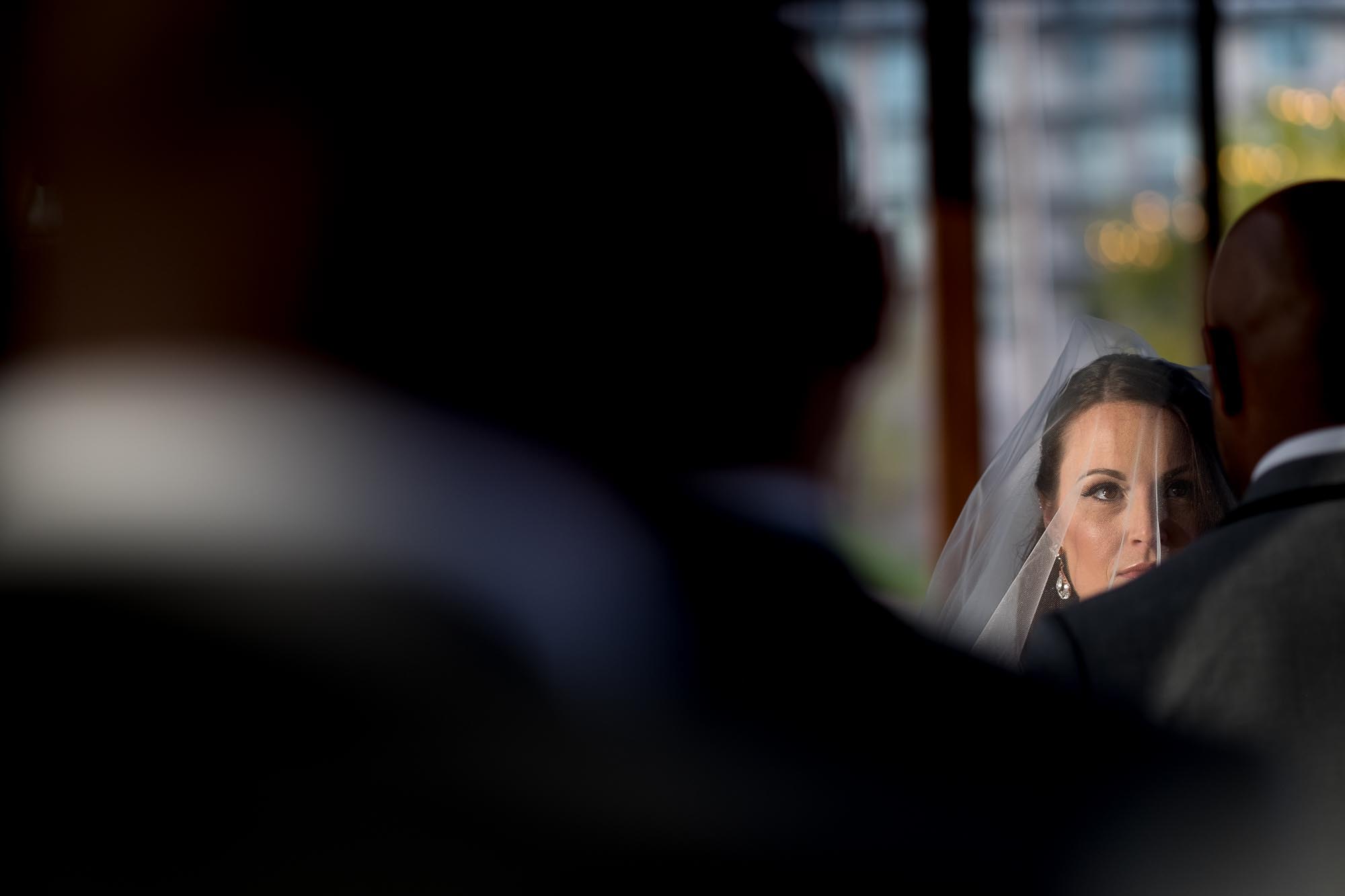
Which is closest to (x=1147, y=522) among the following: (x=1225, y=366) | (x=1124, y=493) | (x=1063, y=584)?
(x=1124, y=493)

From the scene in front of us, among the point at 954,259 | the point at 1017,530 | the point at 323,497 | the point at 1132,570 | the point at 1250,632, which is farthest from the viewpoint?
the point at 954,259

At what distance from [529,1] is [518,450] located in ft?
0.48

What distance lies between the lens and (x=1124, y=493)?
2035 mm

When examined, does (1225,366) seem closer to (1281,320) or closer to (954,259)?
(1281,320)

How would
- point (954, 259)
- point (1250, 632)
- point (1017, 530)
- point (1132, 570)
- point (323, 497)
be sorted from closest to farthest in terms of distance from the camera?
point (323, 497) → point (1250, 632) → point (1132, 570) → point (1017, 530) → point (954, 259)

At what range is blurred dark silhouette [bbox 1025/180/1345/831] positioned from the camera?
1107 mm

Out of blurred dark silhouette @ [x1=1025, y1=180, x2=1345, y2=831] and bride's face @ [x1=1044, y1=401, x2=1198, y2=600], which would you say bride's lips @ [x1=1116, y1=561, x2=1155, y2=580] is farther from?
blurred dark silhouette @ [x1=1025, y1=180, x2=1345, y2=831]

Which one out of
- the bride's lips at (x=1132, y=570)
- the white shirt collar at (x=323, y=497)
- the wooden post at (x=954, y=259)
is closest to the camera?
the white shirt collar at (x=323, y=497)

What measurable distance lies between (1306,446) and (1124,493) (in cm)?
89

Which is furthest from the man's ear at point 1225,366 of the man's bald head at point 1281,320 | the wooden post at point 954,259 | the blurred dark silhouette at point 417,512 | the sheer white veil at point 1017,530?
the wooden post at point 954,259

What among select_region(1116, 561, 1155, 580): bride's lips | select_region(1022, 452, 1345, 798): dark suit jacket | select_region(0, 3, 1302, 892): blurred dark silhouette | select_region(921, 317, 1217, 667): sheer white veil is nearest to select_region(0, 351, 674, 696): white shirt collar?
select_region(0, 3, 1302, 892): blurred dark silhouette

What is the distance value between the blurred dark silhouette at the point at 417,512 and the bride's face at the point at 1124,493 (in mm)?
1675

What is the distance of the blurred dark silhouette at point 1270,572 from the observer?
1.11 m

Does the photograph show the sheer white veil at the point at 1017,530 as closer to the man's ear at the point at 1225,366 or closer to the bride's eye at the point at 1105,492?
the bride's eye at the point at 1105,492
